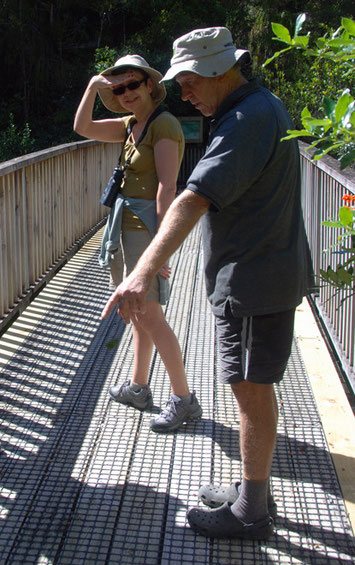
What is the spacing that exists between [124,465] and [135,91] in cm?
176

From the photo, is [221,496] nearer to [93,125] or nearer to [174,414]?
[174,414]

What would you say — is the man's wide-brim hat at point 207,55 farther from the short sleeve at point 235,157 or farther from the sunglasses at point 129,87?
the sunglasses at point 129,87

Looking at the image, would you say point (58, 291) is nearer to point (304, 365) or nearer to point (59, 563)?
point (304, 365)

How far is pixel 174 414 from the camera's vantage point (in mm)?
3383

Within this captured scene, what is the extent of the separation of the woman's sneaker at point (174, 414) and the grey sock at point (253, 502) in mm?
818

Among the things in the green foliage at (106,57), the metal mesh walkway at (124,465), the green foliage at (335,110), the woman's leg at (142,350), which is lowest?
the metal mesh walkway at (124,465)

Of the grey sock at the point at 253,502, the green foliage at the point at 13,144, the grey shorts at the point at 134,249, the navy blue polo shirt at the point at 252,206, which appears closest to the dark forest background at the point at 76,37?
the green foliage at the point at 13,144

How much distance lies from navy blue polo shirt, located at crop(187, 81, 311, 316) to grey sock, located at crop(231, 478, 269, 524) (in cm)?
68

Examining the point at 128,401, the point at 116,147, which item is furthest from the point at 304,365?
the point at 116,147

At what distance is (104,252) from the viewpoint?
139 inches

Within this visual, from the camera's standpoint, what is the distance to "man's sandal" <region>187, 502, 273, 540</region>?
2574 millimetres

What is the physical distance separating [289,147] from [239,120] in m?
0.22

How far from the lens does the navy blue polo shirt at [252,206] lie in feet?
7.27

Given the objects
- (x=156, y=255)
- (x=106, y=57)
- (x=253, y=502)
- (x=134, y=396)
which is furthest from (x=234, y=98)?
(x=106, y=57)
